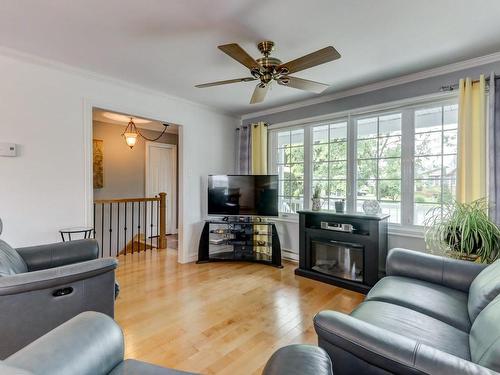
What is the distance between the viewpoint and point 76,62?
2736 millimetres

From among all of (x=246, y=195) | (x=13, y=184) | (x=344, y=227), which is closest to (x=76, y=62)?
(x=13, y=184)

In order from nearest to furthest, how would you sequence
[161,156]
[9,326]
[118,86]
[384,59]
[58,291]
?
[9,326] < [58,291] < [384,59] < [118,86] < [161,156]

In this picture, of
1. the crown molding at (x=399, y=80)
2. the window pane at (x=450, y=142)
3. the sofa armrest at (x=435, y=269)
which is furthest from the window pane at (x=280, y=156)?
the sofa armrest at (x=435, y=269)

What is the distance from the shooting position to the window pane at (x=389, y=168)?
3.28m

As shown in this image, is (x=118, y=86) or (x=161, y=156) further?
(x=161, y=156)

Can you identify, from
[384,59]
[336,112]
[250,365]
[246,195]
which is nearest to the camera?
[250,365]

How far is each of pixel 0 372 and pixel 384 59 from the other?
3.30m

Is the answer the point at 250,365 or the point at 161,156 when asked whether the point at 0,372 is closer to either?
the point at 250,365

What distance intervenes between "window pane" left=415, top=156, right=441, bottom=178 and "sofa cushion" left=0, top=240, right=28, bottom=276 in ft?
12.3

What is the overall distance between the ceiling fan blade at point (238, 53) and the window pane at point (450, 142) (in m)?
→ 2.25

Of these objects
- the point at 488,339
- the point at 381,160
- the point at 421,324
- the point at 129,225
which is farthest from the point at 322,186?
the point at 129,225

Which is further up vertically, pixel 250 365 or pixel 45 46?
pixel 45 46

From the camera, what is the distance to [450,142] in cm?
292

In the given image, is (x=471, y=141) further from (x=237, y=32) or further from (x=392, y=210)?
(x=237, y=32)
